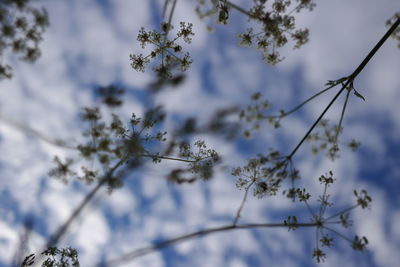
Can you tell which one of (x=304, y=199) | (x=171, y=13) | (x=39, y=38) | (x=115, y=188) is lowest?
(x=115, y=188)

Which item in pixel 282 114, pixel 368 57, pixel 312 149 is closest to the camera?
pixel 368 57

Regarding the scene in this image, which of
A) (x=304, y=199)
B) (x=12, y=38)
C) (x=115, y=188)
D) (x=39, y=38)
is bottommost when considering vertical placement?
(x=115, y=188)

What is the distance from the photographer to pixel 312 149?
358 inches

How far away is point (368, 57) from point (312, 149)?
4158 millimetres

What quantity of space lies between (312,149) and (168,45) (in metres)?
5.30

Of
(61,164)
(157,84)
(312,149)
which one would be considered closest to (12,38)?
(61,164)

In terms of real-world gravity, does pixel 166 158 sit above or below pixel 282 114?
below

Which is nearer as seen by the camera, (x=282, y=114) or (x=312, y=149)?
(x=282, y=114)

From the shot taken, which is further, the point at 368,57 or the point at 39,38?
the point at 39,38

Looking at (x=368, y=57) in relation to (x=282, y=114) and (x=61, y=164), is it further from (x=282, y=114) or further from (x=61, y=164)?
(x=61, y=164)

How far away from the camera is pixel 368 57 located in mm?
5391

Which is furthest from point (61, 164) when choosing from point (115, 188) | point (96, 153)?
point (115, 188)

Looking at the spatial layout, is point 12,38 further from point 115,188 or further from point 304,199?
point 304,199

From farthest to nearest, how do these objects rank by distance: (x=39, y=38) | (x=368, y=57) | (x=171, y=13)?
(x=39, y=38) → (x=171, y=13) → (x=368, y=57)
